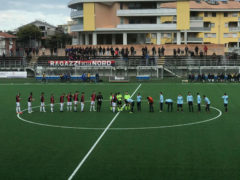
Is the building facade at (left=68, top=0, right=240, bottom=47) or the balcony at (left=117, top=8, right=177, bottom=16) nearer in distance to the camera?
the balcony at (left=117, top=8, right=177, bottom=16)

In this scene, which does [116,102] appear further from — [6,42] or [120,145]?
[6,42]

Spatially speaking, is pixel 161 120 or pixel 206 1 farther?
pixel 206 1

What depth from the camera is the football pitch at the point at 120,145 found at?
1495cm

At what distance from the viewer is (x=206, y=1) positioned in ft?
345

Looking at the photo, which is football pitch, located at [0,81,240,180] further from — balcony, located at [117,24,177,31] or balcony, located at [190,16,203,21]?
balcony, located at [190,16,203,21]

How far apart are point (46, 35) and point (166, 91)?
3953 inches

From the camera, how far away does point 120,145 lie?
19.0 metres

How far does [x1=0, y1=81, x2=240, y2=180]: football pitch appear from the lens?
49.1ft

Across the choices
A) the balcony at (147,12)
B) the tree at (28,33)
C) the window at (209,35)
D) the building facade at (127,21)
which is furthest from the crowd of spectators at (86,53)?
the tree at (28,33)

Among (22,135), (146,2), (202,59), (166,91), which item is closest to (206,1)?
(146,2)

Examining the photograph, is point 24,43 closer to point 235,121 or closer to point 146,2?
point 146,2

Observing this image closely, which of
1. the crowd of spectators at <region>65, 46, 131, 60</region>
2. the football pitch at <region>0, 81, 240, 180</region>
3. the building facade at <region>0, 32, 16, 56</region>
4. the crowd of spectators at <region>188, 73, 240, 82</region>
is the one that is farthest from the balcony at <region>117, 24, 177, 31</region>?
the football pitch at <region>0, 81, 240, 180</region>

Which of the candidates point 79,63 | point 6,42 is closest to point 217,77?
point 79,63

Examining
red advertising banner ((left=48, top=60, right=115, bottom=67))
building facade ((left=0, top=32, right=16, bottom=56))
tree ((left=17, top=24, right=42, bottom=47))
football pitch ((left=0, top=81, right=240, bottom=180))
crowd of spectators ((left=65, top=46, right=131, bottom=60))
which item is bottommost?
football pitch ((left=0, top=81, right=240, bottom=180))
